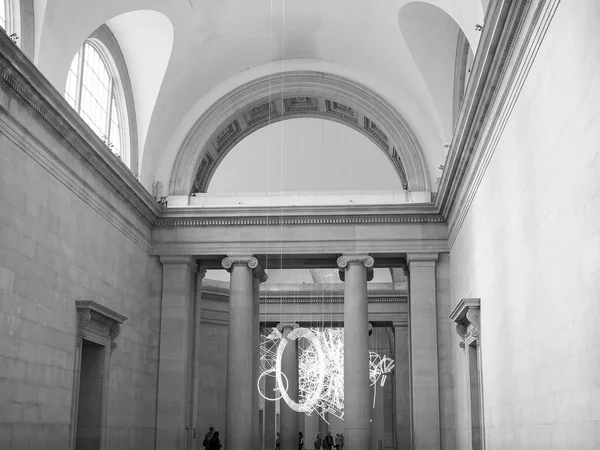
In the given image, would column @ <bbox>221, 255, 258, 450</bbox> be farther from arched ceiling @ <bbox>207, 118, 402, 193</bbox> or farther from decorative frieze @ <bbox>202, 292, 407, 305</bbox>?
decorative frieze @ <bbox>202, 292, 407, 305</bbox>

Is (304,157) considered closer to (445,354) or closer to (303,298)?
(303,298)

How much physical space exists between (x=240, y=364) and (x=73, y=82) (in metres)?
8.15

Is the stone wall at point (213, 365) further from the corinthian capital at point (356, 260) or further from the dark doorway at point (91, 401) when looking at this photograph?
the dark doorway at point (91, 401)

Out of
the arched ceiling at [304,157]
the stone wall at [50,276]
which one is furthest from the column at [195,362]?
the arched ceiling at [304,157]

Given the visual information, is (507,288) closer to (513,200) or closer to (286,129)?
(513,200)

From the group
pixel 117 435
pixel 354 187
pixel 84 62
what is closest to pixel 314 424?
pixel 354 187

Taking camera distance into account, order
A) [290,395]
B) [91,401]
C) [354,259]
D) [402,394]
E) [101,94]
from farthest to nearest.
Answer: [402,394]
[290,395]
[354,259]
[101,94]
[91,401]

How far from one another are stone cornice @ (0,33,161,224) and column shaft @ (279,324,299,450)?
1280 centimetres

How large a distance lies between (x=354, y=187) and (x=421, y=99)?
370 centimetres

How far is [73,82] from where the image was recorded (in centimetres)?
1689

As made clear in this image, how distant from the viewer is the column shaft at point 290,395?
30.8 metres

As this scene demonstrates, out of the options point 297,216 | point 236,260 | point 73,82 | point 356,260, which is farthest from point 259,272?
point 73,82

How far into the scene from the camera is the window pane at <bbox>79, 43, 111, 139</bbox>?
17594mm

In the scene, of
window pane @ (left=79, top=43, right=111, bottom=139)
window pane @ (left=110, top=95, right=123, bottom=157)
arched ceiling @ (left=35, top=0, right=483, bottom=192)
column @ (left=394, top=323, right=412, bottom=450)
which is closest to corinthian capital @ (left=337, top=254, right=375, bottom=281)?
arched ceiling @ (left=35, top=0, right=483, bottom=192)
